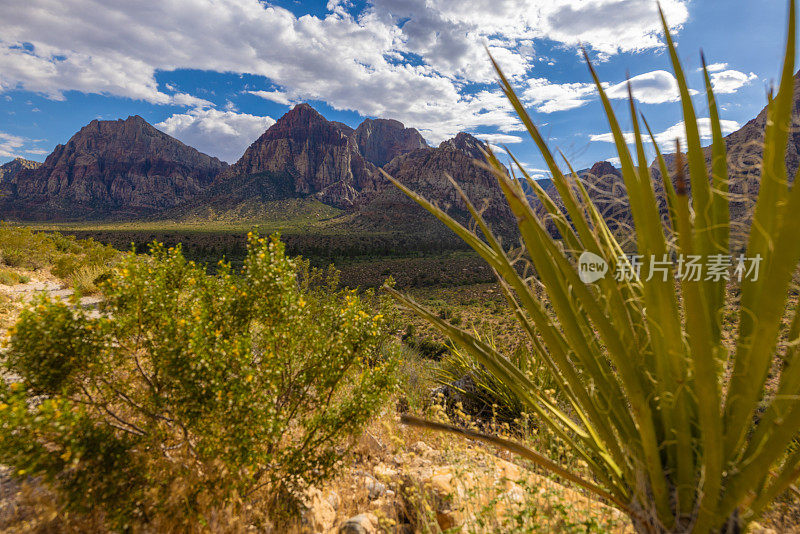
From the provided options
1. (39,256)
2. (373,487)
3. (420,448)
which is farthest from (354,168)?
(373,487)

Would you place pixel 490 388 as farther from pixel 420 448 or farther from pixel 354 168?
→ pixel 354 168

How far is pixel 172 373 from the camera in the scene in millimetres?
2082

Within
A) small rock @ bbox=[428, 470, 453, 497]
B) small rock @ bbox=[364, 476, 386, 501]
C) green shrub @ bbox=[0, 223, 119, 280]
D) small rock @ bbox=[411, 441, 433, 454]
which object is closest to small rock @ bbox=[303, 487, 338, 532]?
small rock @ bbox=[364, 476, 386, 501]

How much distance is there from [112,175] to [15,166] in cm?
9178

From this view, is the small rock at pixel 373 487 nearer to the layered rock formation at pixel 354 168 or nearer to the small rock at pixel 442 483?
the small rock at pixel 442 483

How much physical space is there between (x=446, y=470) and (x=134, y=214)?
154479 mm

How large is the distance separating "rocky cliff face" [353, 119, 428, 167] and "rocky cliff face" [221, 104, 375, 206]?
67.1 ft

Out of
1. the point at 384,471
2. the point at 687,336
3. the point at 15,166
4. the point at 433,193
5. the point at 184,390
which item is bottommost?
the point at 384,471

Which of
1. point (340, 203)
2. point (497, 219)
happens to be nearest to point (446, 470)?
point (497, 219)

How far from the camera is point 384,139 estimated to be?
18850 centimetres

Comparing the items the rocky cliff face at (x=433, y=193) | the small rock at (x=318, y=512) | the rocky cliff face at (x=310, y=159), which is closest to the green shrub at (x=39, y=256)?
the small rock at (x=318, y=512)

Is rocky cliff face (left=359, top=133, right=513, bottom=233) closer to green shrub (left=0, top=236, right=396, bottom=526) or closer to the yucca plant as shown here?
green shrub (left=0, top=236, right=396, bottom=526)

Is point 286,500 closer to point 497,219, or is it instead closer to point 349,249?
point 349,249

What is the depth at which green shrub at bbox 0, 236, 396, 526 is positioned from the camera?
1897 millimetres
